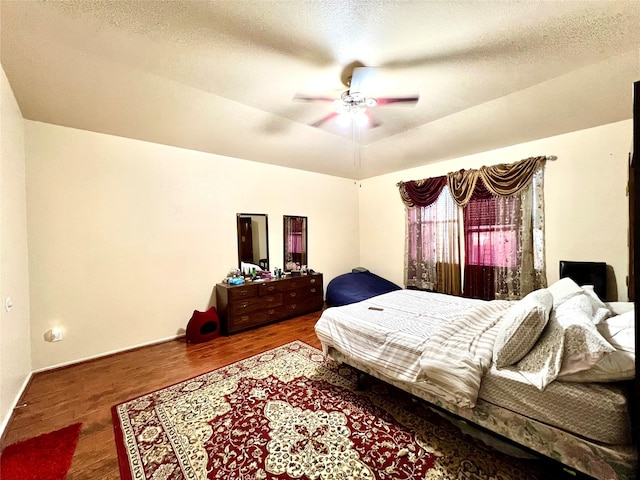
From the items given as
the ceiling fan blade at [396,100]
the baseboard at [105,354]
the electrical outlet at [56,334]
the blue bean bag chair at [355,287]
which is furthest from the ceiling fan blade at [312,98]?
the electrical outlet at [56,334]

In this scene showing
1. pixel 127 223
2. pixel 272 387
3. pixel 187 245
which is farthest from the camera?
pixel 187 245

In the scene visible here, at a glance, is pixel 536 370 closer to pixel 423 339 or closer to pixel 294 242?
pixel 423 339

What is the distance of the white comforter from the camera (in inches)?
59.9

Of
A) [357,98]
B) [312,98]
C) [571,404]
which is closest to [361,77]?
[357,98]

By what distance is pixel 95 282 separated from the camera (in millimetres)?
3006

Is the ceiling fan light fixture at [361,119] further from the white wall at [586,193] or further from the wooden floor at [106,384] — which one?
the wooden floor at [106,384]

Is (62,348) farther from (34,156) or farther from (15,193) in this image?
(34,156)

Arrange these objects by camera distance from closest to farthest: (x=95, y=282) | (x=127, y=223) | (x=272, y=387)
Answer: (x=272, y=387) < (x=95, y=282) < (x=127, y=223)

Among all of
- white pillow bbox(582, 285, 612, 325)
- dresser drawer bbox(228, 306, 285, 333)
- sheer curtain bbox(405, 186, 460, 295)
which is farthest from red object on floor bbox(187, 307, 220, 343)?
white pillow bbox(582, 285, 612, 325)

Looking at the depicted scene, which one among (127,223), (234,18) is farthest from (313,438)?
(127,223)

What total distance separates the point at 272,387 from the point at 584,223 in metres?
4.16

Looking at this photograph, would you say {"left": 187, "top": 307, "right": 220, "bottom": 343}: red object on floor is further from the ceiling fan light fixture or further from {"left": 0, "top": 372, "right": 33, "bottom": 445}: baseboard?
the ceiling fan light fixture

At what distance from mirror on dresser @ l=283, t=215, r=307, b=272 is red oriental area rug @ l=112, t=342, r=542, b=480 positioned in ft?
8.07

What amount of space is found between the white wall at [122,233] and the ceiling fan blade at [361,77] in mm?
2546
